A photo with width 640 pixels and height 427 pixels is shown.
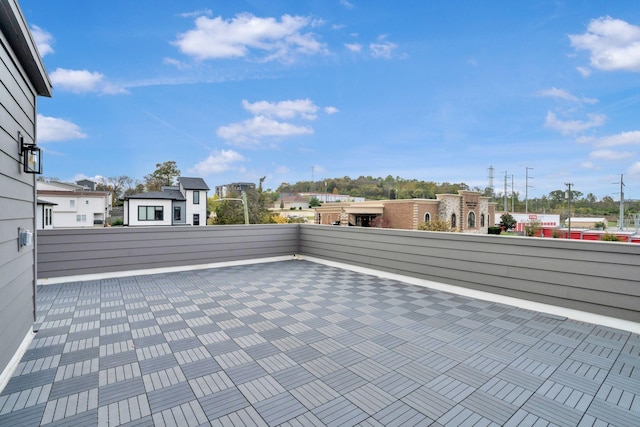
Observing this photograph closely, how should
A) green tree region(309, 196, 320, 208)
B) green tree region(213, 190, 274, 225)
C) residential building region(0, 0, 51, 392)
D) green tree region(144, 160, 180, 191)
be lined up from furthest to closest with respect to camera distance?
1. green tree region(309, 196, 320, 208)
2. green tree region(144, 160, 180, 191)
3. green tree region(213, 190, 274, 225)
4. residential building region(0, 0, 51, 392)

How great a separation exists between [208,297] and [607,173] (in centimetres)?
2476

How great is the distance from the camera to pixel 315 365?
2.25 meters

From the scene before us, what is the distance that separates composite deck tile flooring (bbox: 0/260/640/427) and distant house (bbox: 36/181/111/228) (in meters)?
18.8

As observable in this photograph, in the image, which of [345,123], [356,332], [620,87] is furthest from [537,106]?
[356,332]

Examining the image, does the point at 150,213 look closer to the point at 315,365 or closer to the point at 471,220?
the point at 315,365

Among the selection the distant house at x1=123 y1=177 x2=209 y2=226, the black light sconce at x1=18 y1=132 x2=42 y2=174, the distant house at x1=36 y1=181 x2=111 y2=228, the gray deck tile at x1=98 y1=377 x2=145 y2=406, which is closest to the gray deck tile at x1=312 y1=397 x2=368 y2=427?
the gray deck tile at x1=98 y1=377 x2=145 y2=406

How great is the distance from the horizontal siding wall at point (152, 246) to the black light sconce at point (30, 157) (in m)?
2.51

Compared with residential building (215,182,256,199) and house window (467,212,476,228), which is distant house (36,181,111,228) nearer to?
residential building (215,182,256,199)

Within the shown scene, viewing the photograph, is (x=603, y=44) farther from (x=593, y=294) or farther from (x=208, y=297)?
(x=208, y=297)

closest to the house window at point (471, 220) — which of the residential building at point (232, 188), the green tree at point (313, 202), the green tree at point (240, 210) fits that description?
the green tree at point (313, 202)

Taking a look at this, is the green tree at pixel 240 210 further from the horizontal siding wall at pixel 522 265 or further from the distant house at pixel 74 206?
the horizontal siding wall at pixel 522 265

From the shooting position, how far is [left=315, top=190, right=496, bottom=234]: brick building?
20.8m

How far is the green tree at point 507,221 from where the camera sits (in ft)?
92.2

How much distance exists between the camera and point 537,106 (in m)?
24.2
